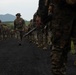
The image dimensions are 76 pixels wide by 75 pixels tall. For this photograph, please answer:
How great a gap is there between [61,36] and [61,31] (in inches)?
3.4

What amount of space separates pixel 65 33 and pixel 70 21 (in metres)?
0.22

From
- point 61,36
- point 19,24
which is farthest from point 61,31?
point 19,24

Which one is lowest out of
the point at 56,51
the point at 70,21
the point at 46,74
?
the point at 46,74

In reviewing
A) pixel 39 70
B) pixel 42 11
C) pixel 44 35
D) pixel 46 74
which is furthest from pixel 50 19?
pixel 44 35

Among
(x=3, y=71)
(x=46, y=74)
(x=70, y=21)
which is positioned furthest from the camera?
(x=3, y=71)

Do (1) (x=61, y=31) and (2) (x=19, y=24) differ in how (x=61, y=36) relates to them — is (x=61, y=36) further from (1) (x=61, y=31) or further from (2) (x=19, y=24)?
(2) (x=19, y=24)

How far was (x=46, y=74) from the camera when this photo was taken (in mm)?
10641

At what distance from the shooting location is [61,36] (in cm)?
700

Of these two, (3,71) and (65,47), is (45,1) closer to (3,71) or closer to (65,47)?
(65,47)

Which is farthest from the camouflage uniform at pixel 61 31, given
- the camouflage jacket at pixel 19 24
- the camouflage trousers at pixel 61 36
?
the camouflage jacket at pixel 19 24

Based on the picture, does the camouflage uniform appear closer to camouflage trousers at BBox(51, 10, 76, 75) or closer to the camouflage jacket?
camouflage trousers at BBox(51, 10, 76, 75)

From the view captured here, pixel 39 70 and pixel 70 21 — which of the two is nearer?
pixel 70 21

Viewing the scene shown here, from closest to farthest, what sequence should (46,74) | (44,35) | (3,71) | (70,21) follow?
(70,21) < (46,74) < (3,71) < (44,35)

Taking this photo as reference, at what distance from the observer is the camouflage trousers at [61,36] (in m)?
6.91
